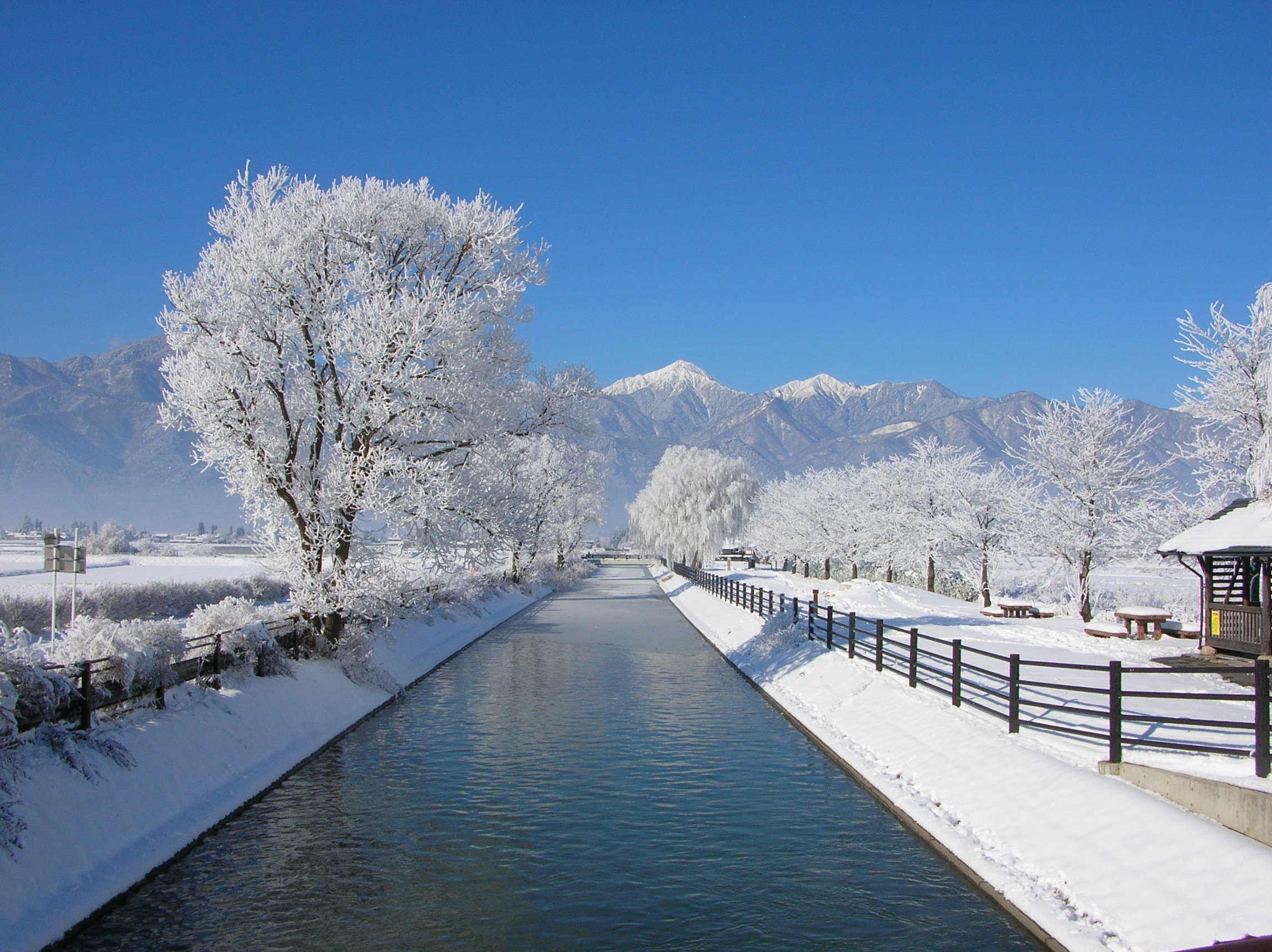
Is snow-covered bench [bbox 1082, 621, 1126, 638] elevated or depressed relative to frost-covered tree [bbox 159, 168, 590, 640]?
depressed

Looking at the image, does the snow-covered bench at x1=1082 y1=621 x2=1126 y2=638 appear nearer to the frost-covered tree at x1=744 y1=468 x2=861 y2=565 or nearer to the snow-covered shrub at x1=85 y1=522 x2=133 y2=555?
the frost-covered tree at x1=744 y1=468 x2=861 y2=565

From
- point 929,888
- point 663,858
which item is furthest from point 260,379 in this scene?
point 929,888

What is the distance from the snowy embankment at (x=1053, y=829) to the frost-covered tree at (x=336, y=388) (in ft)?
30.1

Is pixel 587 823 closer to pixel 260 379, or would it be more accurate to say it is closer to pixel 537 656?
pixel 260 379

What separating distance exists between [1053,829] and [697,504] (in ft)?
216

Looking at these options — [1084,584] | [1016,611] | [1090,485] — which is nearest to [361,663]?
[1016,611]

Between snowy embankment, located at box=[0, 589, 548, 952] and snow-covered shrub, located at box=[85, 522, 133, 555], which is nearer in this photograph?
snowy embankment, located at box=[0, 589, 548, 952]

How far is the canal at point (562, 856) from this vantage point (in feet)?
27.1

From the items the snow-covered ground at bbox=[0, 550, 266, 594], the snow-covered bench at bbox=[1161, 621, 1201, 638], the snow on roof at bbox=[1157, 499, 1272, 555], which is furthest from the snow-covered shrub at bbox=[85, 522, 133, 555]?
the snow on roof at bbox=[1157, 499, 1272, 555]

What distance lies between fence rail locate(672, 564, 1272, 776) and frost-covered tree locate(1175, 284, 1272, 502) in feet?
39.9

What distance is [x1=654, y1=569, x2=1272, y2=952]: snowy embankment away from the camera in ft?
24.0

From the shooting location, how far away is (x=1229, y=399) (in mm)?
29438

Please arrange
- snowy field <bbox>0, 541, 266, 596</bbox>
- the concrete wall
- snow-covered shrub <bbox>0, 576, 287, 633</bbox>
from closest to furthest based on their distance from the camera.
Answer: the concrete wall < snow-covered shrub <bbox>0, 576, 287, 633</bbox> < snowy field <bbox>0, 541, 266, 596</bbox>

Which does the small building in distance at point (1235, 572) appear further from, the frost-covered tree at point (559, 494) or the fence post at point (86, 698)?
the fence post at point (86, 698)
